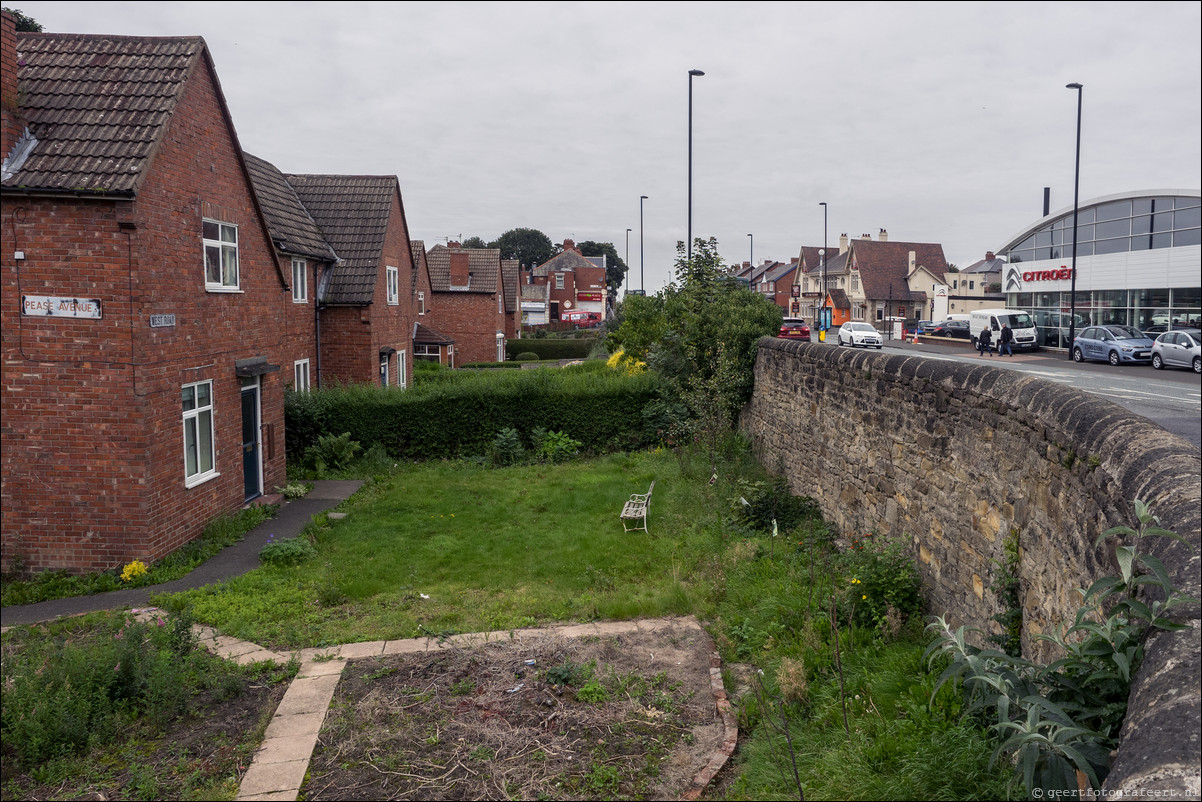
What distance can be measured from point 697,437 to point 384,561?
8.51 m

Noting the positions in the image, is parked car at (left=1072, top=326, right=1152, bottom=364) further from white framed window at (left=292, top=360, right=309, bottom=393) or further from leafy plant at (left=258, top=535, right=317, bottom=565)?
leafy plant at (left=258, top=535, right=317, bottom=565)

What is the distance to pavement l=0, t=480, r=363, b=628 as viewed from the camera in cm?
933

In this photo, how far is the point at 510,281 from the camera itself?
189ft

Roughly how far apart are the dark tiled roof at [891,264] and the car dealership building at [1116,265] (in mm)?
31332

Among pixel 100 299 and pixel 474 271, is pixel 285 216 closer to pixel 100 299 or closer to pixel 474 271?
pixel 100 299

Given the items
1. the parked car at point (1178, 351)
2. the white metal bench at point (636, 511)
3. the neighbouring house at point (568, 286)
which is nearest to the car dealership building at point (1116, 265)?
the parked car at point (1178, 351)

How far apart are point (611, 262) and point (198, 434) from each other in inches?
4654

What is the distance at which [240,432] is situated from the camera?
13812 mm

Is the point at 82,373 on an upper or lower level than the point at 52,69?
lower

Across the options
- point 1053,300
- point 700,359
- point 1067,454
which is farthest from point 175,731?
point 1053,300

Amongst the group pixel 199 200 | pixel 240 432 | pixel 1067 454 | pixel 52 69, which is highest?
pixel 52 69

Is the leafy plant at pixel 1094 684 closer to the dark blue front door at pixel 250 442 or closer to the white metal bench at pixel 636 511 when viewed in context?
the white metal bench at pixel 636 511

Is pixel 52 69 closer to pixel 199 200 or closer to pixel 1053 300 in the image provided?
pixel 199 200

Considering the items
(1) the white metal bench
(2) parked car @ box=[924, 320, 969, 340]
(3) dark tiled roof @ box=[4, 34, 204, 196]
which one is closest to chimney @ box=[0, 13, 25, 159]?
(3) dark tiled roof @ box=[4, 34, 204, 196]
